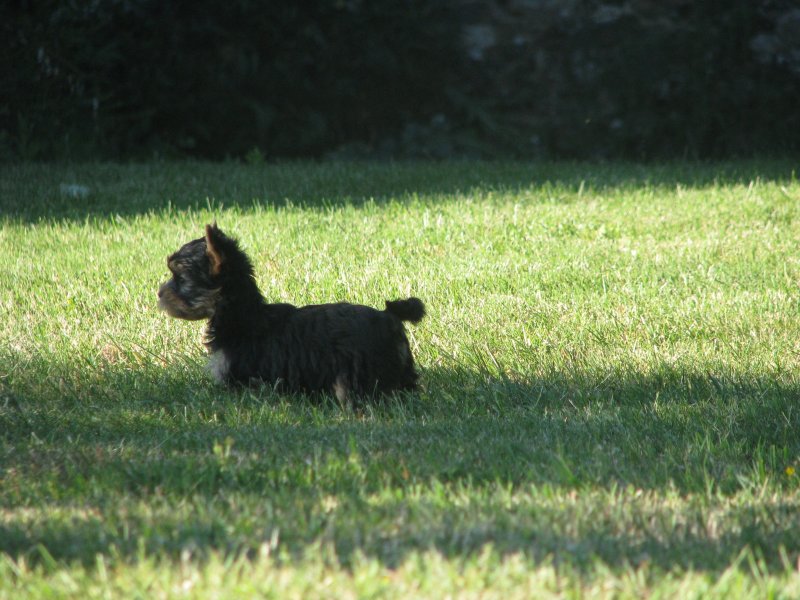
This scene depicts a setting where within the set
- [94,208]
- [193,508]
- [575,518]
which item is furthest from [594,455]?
[94,208]

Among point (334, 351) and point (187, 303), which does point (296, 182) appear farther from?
point (334, 351)

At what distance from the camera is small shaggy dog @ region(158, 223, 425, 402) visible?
4.97m

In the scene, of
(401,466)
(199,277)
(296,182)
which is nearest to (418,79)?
(296,182)

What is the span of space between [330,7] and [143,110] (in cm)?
269

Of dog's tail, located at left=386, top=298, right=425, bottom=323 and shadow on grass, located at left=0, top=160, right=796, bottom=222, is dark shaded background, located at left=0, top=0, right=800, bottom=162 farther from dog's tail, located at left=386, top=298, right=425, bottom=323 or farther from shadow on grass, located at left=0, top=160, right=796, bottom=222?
dog's tail, located at left=386, top=298, right=425, bottom=323

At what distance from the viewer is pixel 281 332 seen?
16.7 ft

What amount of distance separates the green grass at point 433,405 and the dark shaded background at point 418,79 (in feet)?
7.88

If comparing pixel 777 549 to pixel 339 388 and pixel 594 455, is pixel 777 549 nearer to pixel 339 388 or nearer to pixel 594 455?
pixel 594 455

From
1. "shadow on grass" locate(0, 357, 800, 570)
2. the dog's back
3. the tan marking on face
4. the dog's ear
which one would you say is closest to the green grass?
"shadow on grass" locate(0, 357, 800, 570)

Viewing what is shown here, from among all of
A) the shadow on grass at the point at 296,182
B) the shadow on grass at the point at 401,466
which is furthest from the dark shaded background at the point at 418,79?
the shadow on grass at the point at 401,466

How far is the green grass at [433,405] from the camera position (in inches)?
124

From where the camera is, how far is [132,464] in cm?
406

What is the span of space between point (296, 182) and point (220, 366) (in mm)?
5074

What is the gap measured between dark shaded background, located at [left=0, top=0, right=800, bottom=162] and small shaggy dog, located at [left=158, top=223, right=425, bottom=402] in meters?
6.73
